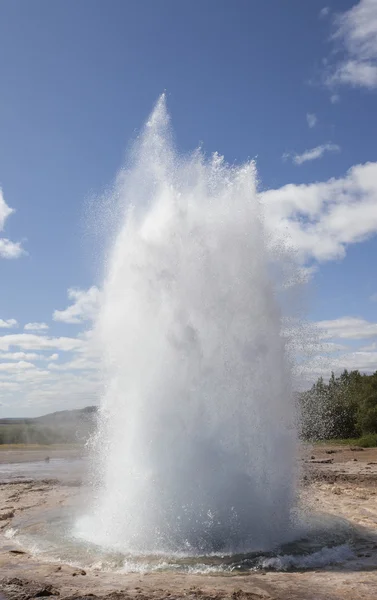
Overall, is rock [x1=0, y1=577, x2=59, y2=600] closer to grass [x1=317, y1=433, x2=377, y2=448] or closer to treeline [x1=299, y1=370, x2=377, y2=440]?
grass [x1=317, y1=433, x2=377, y2=448]

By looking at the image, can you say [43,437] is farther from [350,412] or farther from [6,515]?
[6,515]

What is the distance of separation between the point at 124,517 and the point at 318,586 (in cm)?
473

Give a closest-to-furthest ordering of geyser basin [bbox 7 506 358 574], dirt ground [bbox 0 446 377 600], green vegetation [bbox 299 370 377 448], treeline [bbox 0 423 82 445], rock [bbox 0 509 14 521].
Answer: dirt ground [bbox 0 446 377 600] → geyser basin [bbox 7 506 358 574] → rock [bbox 0 509 14 521] → green vegetation [bbox 299 370 377 448] → treeline [bbox 0 423 82 445]

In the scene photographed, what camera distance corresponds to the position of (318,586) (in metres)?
7.99

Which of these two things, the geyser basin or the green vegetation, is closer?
the geyser basin

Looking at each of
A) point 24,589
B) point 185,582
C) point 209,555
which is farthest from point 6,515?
point 185,582

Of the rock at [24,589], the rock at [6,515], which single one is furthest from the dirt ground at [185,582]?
the rock at [6,515]

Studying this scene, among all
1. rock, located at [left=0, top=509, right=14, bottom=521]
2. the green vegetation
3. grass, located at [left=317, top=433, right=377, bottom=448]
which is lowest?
rock, located at [left=0, top=509, right=14, bottom=521]

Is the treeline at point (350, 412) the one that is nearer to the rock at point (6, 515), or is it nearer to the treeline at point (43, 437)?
the treeline at point (43, 437)

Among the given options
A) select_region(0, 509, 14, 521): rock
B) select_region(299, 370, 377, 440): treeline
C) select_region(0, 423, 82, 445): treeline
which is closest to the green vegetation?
select_region(299, 370, 377, 440): treeline

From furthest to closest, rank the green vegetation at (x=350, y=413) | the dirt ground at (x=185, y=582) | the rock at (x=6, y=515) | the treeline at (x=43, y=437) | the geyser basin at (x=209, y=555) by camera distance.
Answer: the treeline at (x=43, y=437) < the green vegetation at (x=350, y=413) < the rock at (x=6, y=515) < the geyser basin at (x=209, y=555) < the dirt ground at (x=185, y=582)

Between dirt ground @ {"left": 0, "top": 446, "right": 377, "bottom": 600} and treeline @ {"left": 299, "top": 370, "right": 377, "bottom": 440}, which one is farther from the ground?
treeline @ {"left": 299, "top": 370, "right": 377, "bottom": 440}

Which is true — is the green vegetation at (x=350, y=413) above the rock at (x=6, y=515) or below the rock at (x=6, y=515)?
above

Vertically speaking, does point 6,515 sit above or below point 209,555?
above
